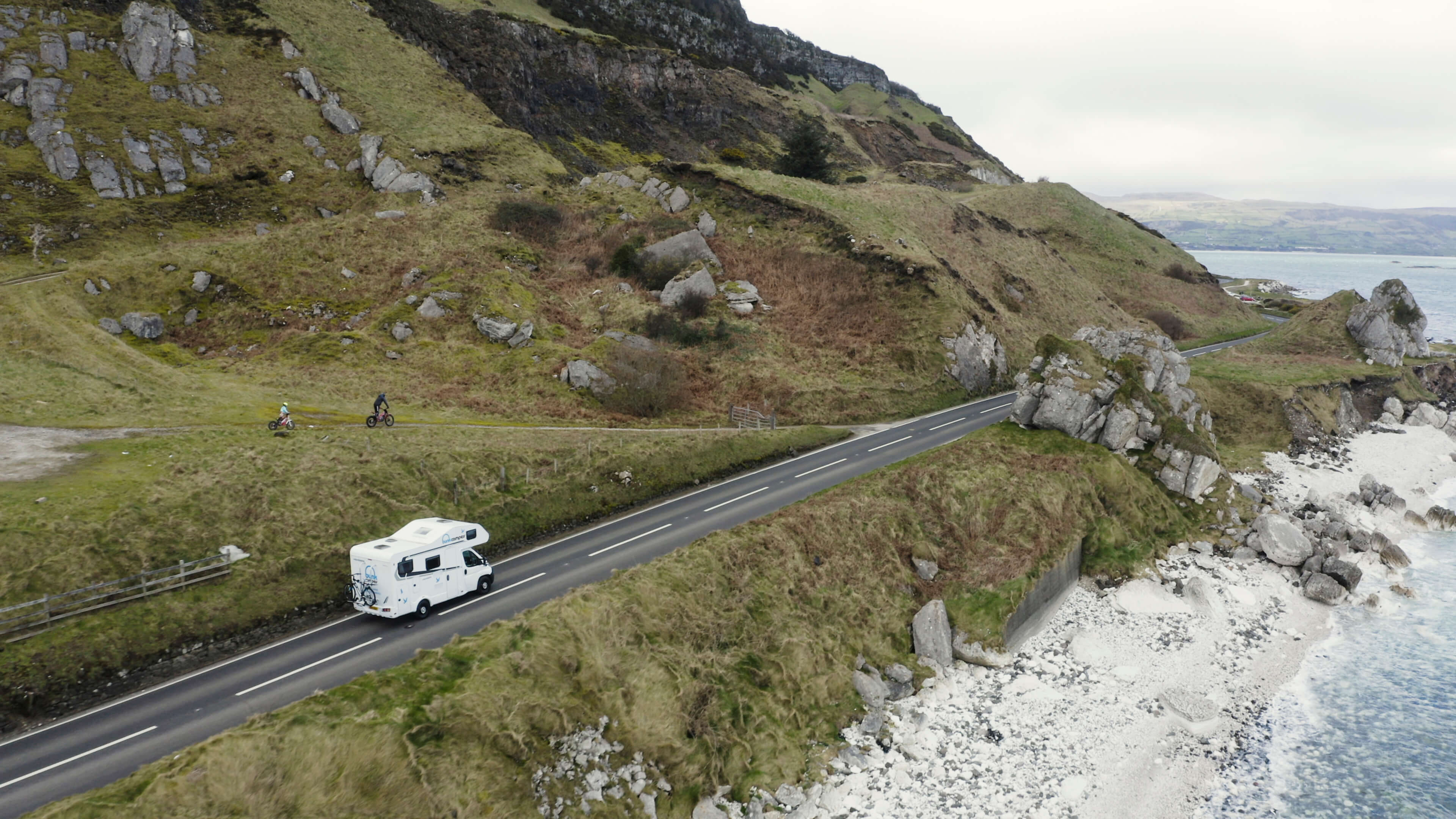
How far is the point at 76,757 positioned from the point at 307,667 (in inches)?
203

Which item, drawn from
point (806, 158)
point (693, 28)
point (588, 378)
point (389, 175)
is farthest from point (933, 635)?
point (693, 28)

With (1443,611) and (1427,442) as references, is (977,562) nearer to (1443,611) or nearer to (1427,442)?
(1443,611)

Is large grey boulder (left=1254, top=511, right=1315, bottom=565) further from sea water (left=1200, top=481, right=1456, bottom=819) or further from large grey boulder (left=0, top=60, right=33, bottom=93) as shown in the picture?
large grey boulder (left=0, top=60, right=33, bottom=93)

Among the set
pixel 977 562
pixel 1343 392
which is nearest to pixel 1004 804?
pixel 977 562

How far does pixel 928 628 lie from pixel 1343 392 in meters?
53.8

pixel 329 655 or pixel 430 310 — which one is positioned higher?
pixel 430 310

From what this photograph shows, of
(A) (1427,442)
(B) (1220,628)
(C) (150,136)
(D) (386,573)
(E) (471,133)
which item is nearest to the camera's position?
(D) (386,573)

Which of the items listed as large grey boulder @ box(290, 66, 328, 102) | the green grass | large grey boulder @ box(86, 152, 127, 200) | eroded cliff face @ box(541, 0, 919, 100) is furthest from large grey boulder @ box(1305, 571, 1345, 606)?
eroded cliff face @ box(541, 0, 919, 100)

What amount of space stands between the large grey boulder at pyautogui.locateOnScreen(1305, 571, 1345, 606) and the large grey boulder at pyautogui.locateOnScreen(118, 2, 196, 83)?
327 feet

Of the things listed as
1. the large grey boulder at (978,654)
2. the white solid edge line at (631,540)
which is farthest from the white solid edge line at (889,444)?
the white solid edge line at (631,540)

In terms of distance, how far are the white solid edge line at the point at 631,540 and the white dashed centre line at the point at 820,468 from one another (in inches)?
366

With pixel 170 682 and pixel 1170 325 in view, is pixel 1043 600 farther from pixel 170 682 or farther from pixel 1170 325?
pixel 1170 325

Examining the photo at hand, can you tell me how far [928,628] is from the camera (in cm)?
2619

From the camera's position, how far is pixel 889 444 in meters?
41.6
